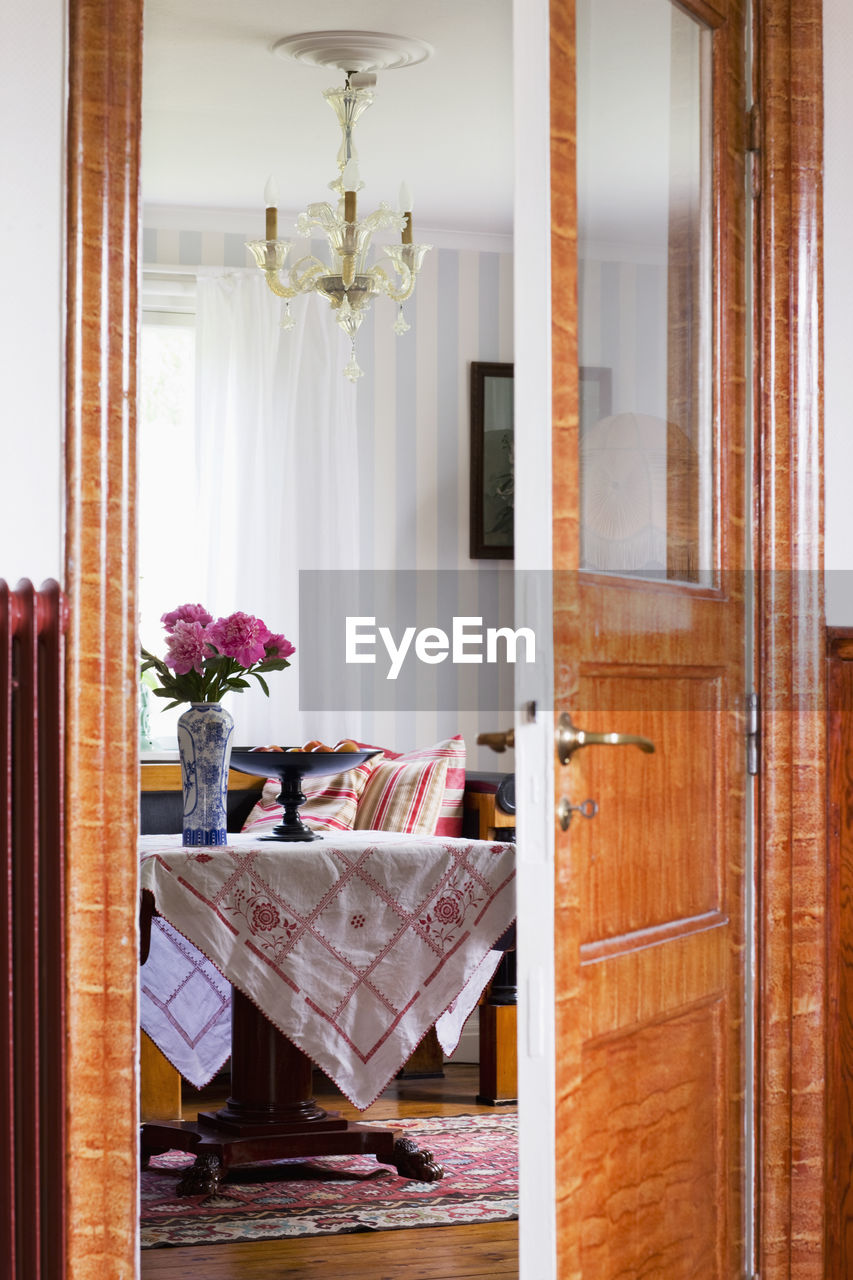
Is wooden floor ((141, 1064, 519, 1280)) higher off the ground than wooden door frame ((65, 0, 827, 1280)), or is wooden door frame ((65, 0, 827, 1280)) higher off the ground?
wooden door frame ((65, 0, 827, 1280))

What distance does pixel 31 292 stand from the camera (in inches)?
67.3

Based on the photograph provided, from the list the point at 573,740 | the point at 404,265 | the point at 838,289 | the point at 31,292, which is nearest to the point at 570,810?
the point at 573,740

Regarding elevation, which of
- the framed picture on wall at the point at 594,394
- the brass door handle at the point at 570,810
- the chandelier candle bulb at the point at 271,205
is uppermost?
the chandelier candle bulb at the point at 271,205

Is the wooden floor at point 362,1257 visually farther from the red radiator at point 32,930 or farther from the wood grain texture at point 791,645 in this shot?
the red radiator at point 32,930

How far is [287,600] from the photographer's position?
5.32 metres

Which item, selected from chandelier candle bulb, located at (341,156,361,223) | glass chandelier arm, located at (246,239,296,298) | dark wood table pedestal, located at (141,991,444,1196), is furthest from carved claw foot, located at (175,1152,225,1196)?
chandelier candle bulb, located at (341,156,361,223)

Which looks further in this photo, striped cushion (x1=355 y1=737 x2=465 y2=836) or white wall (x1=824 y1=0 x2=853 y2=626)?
striped cushion (x1=355 y1=737 x2=465 y2=836)

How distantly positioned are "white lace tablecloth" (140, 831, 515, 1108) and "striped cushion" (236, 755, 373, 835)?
1.11m

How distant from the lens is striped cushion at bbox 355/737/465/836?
4.33 meters

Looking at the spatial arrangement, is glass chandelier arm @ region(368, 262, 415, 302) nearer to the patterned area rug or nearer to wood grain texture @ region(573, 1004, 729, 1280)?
the patterned area rug

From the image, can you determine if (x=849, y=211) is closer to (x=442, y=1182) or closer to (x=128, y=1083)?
(x=128, y=1083)

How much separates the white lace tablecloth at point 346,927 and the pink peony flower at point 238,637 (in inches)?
16.3

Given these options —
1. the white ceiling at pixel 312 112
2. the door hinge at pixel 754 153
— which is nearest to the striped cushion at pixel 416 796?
the white ceiling at pixel 312 112

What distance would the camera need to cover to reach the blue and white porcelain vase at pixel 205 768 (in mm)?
3043
